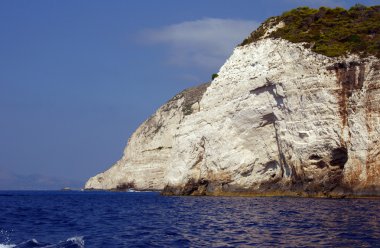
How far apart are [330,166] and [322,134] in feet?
8.28

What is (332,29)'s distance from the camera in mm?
48875

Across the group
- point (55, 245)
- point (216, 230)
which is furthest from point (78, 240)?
point (216, 230)

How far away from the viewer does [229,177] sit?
4994 cm

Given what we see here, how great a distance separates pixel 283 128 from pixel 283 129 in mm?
90

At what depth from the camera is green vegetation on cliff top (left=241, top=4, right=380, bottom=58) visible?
43562mm

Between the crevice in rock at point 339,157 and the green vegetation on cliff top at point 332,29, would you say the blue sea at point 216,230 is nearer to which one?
the crevice in rock at point 339,157

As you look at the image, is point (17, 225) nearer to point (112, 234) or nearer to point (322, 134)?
point (112, 234)

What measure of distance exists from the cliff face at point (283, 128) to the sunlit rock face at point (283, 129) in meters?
0.08

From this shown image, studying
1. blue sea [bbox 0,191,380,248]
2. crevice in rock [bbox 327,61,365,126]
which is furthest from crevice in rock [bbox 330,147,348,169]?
blue sea [bbox 0,191,380,248]

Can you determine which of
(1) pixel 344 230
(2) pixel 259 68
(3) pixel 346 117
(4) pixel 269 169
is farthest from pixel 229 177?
(1) pixel 344 230

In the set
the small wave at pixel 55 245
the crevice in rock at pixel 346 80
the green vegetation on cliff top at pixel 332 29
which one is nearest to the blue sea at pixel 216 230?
the small wave at pixel 55 245

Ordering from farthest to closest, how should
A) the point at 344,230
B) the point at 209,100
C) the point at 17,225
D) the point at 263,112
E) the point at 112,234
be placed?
1. the point at 209,100
2. the point at 263,112
3. the point at 17,225
4. the point at 112,234
5. the point at 344,230

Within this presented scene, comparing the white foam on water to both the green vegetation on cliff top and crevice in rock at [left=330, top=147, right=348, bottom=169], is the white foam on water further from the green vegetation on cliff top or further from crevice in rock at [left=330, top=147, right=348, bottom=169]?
the green vegetation on cliff top

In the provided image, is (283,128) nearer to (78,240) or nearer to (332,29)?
(332,29)
